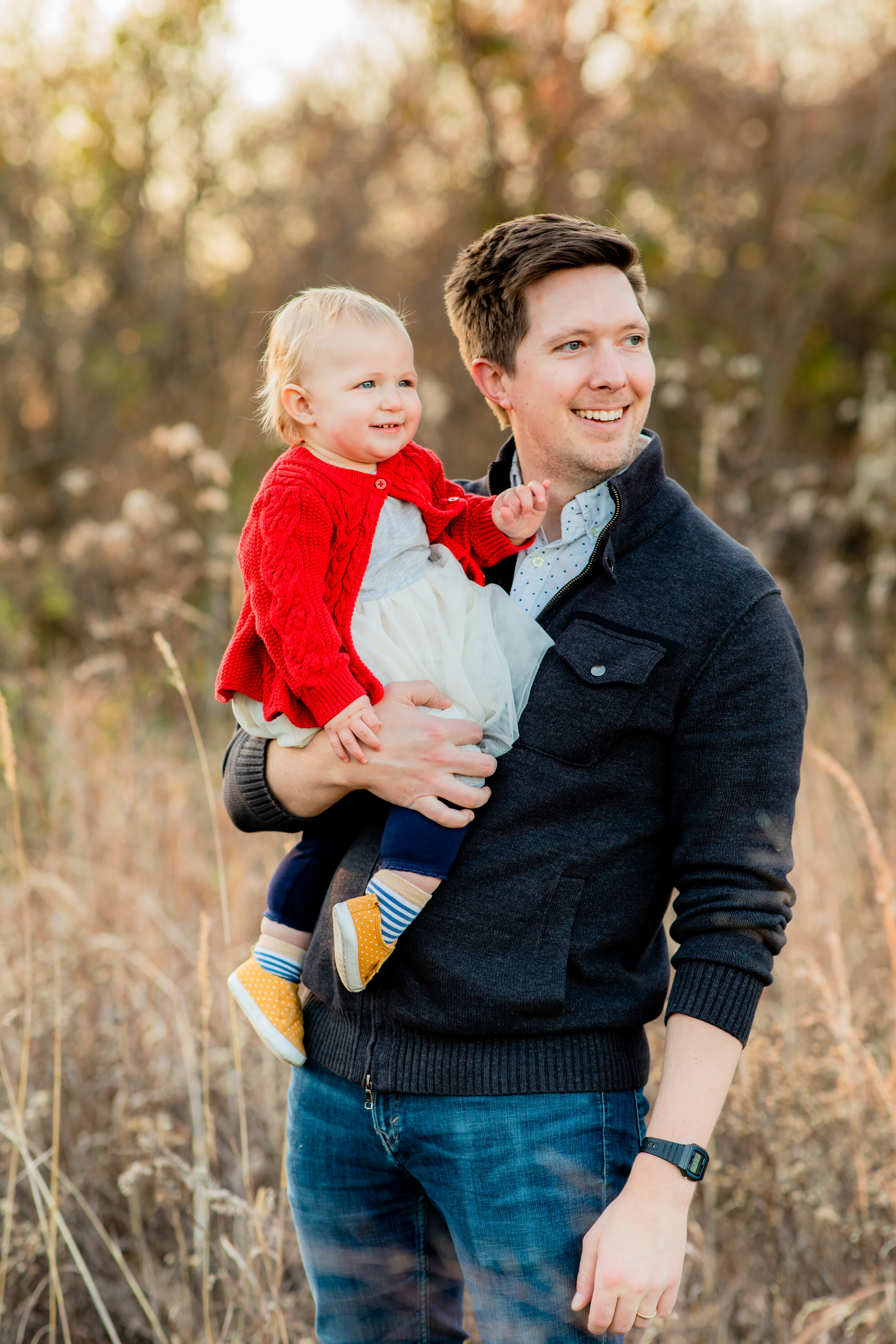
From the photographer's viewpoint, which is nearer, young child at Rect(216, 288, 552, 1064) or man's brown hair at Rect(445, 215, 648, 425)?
young child at Rect(216, 288, 552, 1064)

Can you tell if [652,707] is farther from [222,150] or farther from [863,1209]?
[222,150]

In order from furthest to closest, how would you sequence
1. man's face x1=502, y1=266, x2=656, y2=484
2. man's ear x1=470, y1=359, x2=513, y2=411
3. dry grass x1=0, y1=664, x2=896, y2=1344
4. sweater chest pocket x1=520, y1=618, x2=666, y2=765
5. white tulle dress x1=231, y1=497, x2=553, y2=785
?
dry grass x1=0, y1=664, x2=896, y2=1344, man's ear x1=470, y1=359, x2=513, y2=411, man's face x1=502, y1=266, x2=656, y2=484, white tulle dress x1=231, y1=497, x2=553, y2=785, sweater chest pocket x1=520, y1=618, x2=666, y2=765

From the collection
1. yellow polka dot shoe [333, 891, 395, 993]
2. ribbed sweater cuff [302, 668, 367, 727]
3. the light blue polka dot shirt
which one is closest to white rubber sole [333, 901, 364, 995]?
yellow polka dot shoe [333, 891, 395, 993]

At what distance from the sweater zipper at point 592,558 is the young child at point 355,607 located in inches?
1.3

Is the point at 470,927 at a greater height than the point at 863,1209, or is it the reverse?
the point at 470,927

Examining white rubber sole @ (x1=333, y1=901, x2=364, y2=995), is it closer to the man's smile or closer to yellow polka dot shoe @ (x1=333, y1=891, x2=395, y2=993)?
yellow polka dot shoe @ (x1=333, y1=891, x2=395, y2=993)

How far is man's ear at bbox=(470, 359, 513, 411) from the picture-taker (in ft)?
6.16

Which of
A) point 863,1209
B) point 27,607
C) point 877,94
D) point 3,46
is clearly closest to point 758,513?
point 877,94

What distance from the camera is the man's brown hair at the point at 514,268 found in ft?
5.64

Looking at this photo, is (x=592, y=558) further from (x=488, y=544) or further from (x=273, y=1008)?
(x=273, y=1008)

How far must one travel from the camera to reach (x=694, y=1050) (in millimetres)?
1447

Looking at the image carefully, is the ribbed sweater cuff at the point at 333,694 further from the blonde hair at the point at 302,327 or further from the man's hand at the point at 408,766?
the blonde hair at the point at 302,327

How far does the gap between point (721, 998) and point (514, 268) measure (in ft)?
3.90

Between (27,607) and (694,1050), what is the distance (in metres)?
4.06
